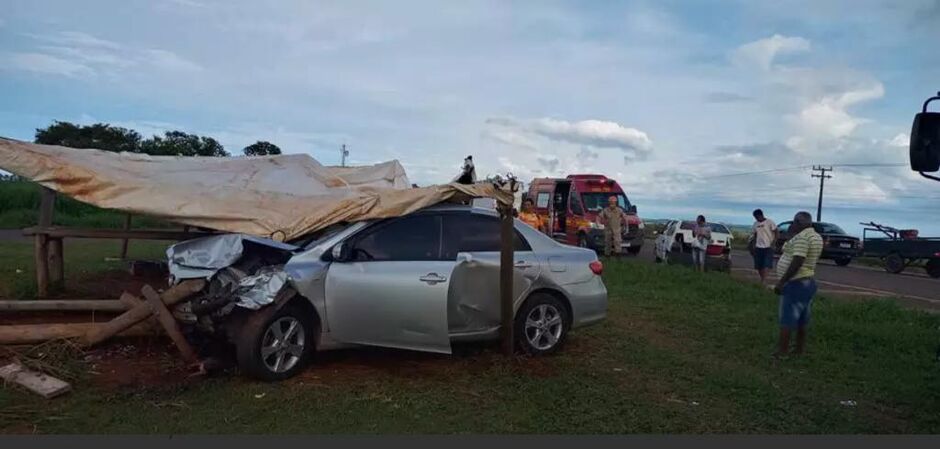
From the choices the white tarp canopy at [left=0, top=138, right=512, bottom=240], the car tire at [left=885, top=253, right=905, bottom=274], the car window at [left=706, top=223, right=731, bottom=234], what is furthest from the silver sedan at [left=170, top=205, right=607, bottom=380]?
the car tire at [left=885, top=253, right=905, bottom=274]

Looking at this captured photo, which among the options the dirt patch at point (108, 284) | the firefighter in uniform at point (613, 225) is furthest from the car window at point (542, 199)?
the dirt patch at point (108, 284)

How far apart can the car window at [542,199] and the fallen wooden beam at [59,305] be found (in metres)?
20.2

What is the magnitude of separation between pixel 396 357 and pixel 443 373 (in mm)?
736

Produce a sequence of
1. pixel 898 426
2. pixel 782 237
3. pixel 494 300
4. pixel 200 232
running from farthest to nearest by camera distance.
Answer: pixel 782 237, pixel 200 232, pixel 494 300, pixel 898 426

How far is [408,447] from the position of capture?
4922 millimetres

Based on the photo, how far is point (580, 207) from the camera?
25250 millimetres

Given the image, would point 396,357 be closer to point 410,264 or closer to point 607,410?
point 410,264

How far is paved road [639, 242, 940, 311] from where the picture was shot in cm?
1688

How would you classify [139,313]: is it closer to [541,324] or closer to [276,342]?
[276,342]

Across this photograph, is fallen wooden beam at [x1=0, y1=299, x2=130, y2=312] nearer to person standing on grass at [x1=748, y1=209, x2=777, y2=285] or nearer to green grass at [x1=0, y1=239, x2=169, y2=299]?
green grass at [x1=0, y1=239, x2=169, y2=299]

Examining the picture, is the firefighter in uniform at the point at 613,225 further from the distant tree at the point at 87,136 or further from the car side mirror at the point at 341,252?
the distant tree at the point at 87,136

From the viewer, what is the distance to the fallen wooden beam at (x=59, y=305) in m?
7.31

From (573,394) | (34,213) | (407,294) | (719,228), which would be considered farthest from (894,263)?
(34,213)

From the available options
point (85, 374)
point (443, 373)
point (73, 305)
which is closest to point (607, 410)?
point (443, 373)
